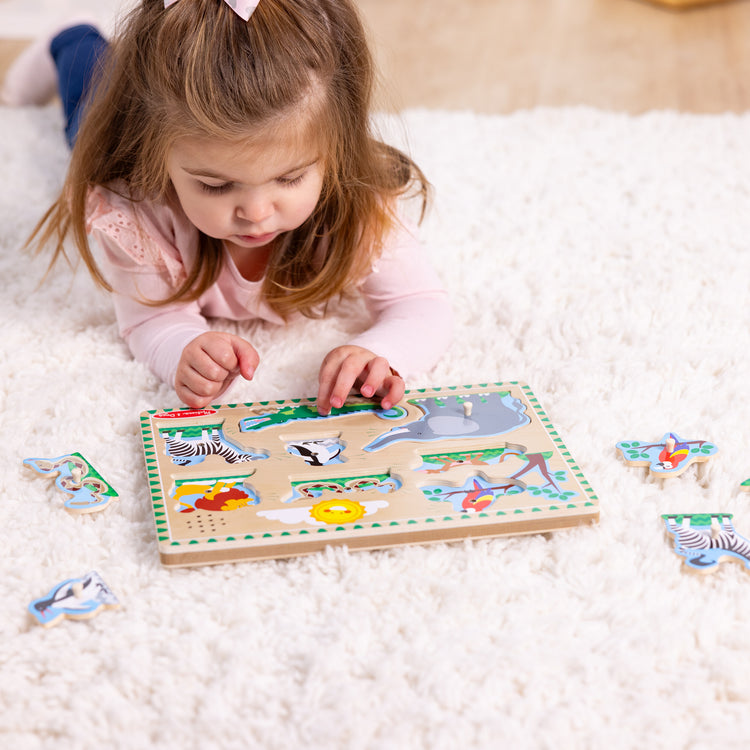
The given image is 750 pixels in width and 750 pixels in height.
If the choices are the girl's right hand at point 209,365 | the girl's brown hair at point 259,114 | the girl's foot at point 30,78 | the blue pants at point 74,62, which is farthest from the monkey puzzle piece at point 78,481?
the girl's foot at point 30,78

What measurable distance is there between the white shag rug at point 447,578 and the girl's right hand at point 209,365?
6 centimetres

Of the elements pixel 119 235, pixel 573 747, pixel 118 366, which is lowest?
pixel 573 747

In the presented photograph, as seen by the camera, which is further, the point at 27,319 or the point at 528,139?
the point at 528,139

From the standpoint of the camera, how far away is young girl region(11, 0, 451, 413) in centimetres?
83

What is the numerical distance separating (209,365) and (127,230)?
0.21 metres

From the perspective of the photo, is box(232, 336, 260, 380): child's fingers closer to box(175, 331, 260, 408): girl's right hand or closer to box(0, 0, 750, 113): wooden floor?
box(175, 331, 260, 408): girl's right hand

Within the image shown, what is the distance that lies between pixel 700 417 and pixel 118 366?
1.97 ft

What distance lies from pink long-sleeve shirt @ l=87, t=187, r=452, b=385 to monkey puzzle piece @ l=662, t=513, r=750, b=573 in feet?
1.07

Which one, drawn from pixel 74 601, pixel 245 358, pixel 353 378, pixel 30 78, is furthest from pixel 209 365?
pixel 30 78

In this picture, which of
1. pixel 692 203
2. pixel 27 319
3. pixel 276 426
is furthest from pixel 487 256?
pixel 27 319

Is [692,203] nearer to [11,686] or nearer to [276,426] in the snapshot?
[276,426]

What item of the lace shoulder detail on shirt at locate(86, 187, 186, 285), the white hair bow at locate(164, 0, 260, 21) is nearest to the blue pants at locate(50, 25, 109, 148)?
the lace shoulder detail on shirt at locate(86, 187, 186, 285)

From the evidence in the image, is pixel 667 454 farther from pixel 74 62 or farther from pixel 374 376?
pixel 74 62

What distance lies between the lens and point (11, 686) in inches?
25.3
